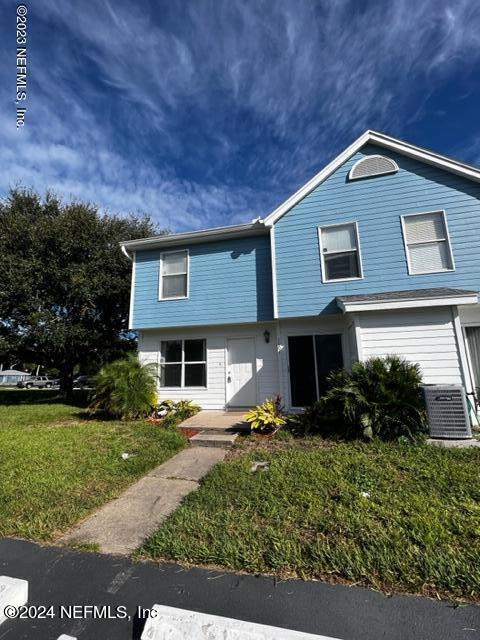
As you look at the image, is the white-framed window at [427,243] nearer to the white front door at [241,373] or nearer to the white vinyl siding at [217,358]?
the white vinyl siding at [217,358]

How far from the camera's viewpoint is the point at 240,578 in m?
2.23

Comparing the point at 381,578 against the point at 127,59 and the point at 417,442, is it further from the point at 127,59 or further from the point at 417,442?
the point at 127,59

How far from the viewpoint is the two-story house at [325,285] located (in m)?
6.85

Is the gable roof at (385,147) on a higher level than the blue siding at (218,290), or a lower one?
higher

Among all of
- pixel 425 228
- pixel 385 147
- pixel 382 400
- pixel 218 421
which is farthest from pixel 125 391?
pixel 385 147

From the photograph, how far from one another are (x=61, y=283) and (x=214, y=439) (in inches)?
430

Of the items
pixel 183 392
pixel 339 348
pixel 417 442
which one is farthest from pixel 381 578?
pixel 183 392

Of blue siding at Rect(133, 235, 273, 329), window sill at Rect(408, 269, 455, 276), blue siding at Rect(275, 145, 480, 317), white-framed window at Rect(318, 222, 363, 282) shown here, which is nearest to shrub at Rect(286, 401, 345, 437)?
blue siding at Rect(275, 145, 480, 317)

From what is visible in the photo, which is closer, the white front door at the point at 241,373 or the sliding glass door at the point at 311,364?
the sliding glass door at the point at 311,364

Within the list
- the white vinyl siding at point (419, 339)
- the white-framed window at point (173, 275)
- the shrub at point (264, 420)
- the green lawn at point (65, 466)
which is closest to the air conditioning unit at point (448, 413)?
the white vinyl siding at point (419, 339)

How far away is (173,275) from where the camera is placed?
1033 cm

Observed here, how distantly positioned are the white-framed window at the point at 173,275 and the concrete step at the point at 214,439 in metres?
4.94

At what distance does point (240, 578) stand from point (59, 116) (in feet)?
33.0

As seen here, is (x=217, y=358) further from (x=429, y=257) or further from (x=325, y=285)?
(x=429, y=257)
